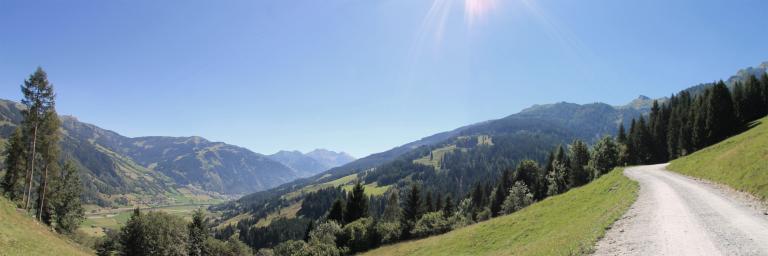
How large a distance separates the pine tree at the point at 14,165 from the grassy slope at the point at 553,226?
66517 millimetres

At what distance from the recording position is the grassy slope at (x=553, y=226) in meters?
22.9

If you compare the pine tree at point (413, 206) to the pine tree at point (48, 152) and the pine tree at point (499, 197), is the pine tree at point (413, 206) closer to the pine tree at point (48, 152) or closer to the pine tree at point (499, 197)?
the pine tree at point (499, 197)

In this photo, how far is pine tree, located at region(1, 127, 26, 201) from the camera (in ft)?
186

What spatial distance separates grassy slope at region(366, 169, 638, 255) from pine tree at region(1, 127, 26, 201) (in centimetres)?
6652

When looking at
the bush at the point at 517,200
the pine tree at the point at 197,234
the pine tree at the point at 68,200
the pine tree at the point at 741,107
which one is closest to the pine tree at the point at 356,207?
the bush at the point at 517,200

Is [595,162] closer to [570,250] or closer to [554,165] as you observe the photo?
[554,165]

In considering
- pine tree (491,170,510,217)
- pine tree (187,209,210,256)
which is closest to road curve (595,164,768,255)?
pine tree (491,170,510,217)

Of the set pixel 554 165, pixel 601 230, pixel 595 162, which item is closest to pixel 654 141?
pixel 595 162

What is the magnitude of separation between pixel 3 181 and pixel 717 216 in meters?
96.3

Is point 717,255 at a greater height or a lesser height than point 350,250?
greater

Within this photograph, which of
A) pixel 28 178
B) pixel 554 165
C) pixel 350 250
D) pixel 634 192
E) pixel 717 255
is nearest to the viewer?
pixel 717 255

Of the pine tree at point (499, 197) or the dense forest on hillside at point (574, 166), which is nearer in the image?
the dense forest on hillside at point (574, 166)

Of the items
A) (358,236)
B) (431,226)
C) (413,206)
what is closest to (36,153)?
(358,236)

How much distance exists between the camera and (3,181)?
2410 inches
